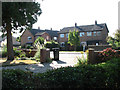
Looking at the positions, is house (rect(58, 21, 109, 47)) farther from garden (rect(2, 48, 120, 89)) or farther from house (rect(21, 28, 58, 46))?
garden (rect(2, 48, 120, 89))

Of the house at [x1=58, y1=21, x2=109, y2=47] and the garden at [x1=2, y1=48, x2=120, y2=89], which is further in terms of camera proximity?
the house at [x1=58, y1=21, x2=109, y2=47]

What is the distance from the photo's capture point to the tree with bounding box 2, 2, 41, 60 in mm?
11735

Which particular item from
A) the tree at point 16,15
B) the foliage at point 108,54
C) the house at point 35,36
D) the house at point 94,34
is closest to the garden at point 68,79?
the foliage at point 108,54

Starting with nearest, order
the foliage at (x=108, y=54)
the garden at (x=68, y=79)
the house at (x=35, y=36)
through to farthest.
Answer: the garden at (x=68, y=79) → the foliage at (x=108, y=54) → the house at (x=35, y=36)

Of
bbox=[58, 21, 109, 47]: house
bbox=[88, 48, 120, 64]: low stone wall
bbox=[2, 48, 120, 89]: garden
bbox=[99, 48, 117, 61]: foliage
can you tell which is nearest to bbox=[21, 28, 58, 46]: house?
bbox=[58, 21, 109, 47]: house

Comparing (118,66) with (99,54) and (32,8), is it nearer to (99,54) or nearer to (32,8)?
(99,54)

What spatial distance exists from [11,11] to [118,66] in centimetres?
1023

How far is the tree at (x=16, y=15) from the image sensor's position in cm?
1174

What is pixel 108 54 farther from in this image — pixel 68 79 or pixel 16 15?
pixel 16 15

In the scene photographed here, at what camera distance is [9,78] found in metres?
3.28

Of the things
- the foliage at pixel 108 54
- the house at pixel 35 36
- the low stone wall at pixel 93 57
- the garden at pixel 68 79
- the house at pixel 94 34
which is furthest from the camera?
the house at pixel 35 36

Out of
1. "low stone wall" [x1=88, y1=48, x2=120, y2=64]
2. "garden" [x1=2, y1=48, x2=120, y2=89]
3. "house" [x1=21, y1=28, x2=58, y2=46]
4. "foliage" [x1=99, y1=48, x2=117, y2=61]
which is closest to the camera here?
"garden" [x1=2, y1=48, x2=120, y2=89]

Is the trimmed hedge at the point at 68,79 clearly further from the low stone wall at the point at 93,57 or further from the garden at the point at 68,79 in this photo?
the low stone wall at the point at 93,57

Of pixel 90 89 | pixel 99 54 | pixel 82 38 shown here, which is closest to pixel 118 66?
pixel 90 89
